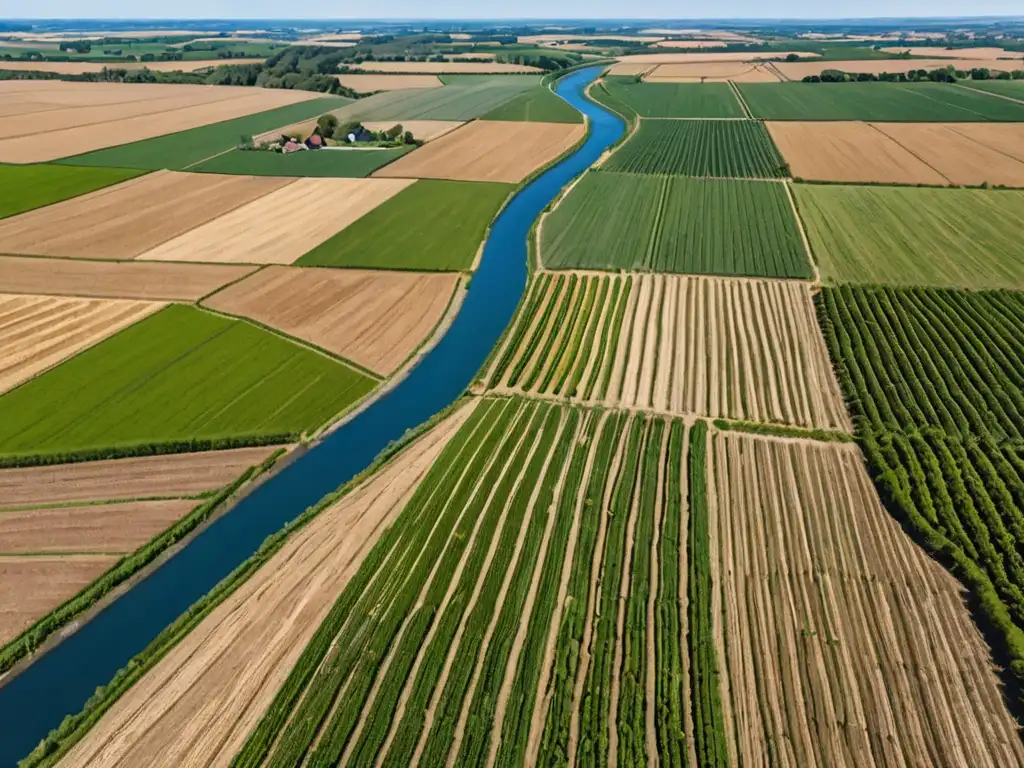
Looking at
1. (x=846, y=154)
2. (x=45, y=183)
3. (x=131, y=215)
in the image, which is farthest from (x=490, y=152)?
(x=45, y=183)

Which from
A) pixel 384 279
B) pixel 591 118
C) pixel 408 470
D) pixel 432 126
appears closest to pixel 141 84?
pixel 432 126

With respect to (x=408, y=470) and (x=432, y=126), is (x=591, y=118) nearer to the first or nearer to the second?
(x=432, y=126)

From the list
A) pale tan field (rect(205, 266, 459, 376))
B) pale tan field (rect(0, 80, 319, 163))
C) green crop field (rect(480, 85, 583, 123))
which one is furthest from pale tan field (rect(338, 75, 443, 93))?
pale tan field (rect(205, 266, 459, 376))

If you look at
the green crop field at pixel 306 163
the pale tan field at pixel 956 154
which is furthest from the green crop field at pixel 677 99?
the green crop field at pixel 306 163

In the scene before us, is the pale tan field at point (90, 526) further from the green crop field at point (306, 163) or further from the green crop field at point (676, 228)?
the green crop field at point (306, 163)

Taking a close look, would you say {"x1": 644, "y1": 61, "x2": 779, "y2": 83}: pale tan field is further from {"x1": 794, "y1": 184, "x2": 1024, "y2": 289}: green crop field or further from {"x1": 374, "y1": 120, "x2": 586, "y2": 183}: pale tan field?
{"x1": 794, "y1": 184, "x2": 1024, "y2": 289}: green crop field

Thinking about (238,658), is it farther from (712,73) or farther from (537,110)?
(712,73)
